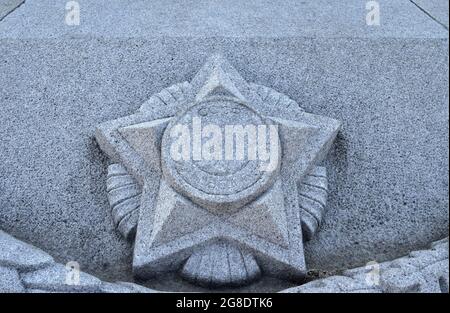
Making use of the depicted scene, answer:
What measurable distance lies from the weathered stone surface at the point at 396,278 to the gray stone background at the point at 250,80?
10.4 inches

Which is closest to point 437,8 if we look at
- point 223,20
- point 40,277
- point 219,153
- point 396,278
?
point 223,20

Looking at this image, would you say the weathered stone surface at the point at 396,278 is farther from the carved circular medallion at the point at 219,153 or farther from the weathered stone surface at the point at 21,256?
the weathered stone surface at the point at 21,256

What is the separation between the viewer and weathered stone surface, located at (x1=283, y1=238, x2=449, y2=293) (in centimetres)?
226

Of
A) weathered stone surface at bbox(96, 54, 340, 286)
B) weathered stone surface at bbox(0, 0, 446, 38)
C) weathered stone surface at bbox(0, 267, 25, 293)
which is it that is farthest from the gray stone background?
weathered stone surface at bbox(0, 267, 25, 293)

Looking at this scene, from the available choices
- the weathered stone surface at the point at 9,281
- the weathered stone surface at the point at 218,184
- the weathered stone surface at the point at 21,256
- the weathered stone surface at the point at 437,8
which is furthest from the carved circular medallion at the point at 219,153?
the weathered stone surface at the point at 437,8

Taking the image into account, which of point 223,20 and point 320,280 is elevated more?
point 223,20

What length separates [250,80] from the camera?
324 centimetres

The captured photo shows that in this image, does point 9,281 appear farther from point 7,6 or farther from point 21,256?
point 7,6

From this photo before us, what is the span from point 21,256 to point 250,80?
1.61 meters

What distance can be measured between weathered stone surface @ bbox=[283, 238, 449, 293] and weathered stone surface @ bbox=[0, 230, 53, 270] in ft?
3.53

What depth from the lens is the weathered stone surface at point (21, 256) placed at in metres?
2.32

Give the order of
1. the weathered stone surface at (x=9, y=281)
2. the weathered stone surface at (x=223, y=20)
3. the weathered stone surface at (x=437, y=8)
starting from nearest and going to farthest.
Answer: the weathered stone surface at (x=9, y=281) → the weathered stone surface at (x=223, y=20) → the weathered stone surface at (x=437, y=8)

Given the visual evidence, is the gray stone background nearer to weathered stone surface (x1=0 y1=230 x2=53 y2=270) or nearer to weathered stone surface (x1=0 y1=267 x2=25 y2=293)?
weathered stone surface (x1=0 y1=230 x2=53 y2=270)

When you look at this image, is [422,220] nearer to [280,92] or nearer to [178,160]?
[280,92]
